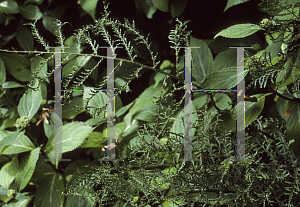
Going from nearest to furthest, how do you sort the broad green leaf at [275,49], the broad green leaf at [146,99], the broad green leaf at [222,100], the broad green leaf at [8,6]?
the broad green leaf at [275,49] < the broad green leaf at [222,100] < the broad green leaf at [146,99] < the broad green leaf at [8,6]

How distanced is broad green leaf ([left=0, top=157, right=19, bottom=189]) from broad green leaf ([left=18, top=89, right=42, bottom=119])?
0.17 m

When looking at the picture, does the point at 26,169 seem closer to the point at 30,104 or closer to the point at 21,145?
the point at 21,145

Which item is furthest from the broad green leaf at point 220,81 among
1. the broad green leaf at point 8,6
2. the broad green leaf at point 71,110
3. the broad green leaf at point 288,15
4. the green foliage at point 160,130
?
the broad green leaf at point 8,6

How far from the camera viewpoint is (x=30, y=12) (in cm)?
101

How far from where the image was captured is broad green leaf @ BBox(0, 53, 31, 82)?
1008 millimetres

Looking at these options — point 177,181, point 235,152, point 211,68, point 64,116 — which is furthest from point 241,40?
point 64,116

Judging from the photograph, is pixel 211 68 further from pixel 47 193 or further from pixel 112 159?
pixel 47 193

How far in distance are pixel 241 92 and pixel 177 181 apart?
0.84 ft

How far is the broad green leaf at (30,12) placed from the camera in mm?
1006

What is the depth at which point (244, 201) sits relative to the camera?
56 centimetres

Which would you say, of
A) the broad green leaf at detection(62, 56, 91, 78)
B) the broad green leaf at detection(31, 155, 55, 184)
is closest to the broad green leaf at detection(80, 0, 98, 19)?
the broad green leaf at detection(62, 56, 91, 78)

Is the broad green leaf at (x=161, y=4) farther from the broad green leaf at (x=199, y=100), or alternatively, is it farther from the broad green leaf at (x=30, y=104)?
the broad green leaf at (x=30, y=104)

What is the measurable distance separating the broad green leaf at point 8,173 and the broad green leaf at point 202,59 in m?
0.68

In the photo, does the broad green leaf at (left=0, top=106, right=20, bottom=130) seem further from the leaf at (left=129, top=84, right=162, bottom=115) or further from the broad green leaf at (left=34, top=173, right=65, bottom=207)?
the leaf at (left=129, top=84, right=162, bottom=115)
